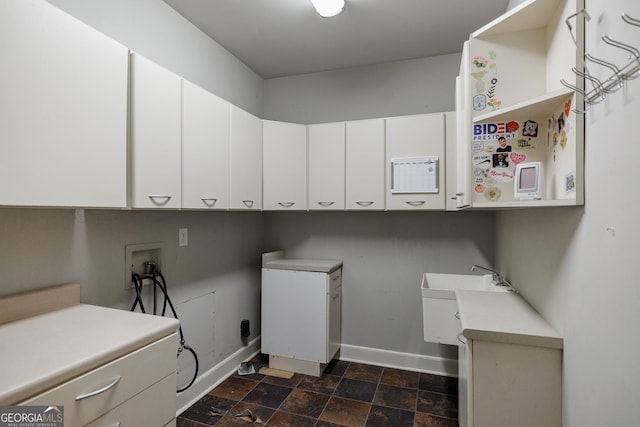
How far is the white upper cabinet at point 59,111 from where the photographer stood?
97 centimetres

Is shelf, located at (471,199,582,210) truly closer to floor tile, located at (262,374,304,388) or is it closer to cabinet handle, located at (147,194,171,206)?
cabinet handle, located at (147,194,171,206)

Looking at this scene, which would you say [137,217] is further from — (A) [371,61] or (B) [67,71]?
(A) [371,61]

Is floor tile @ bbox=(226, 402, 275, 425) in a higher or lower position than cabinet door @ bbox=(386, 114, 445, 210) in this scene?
lower

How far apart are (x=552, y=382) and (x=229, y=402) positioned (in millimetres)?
1945

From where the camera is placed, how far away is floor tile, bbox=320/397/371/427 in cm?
202

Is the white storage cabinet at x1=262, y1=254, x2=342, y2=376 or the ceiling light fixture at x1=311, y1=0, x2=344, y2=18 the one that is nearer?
the ceiling light fixture at x1=311, y1=0, x2=344, y2=18

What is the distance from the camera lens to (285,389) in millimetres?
2379

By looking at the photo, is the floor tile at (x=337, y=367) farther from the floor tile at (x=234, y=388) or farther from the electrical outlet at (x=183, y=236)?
the electrical outlet at (x=183, y=236)

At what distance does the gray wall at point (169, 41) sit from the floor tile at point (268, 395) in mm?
2277

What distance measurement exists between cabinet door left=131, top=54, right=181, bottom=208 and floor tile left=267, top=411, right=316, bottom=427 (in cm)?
148

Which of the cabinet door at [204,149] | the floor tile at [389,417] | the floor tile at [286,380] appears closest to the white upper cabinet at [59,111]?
the cabinet door at [204,149]

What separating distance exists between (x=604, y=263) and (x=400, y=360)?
219 centimetres

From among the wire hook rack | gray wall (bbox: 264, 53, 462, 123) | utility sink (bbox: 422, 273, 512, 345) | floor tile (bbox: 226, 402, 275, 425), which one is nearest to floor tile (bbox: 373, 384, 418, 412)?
utility sink (bbox: 422, 273, 512, 345)

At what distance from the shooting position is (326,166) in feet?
8.52
